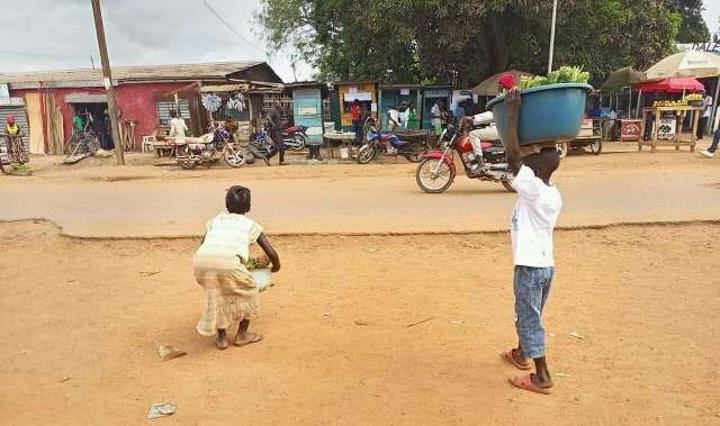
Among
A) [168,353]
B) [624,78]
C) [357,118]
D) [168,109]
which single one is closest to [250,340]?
[168,353]

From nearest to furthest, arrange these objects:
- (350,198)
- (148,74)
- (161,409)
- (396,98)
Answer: (161,409), (350,198), (396,98), (148,74)

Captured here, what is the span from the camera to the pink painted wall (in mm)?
21578

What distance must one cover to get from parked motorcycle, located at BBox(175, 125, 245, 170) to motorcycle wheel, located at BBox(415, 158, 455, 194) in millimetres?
7347

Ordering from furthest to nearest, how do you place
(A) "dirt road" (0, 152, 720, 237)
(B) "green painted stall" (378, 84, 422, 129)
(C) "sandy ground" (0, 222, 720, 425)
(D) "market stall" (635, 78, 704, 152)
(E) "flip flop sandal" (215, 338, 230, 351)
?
(B) "green painted stall" (378, 84, 422, 129), (D) "market stall" (635, 78, 704, 152), (A) "dirt road" (0, 152, 720, 237), (E) "flip flop sandal" (215, 338, 230, 351), (C) "sandy ground" (0, 222, 720, 425)

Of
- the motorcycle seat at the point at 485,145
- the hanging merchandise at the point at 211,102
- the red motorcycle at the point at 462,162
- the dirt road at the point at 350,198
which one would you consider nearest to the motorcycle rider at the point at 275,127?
the dirt road at the point at 350,198

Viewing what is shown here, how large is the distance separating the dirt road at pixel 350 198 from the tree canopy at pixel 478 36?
475 centimetres

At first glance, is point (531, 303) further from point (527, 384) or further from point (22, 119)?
point (22, 119)

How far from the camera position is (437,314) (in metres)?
4.36

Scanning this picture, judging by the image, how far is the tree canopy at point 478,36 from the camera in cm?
1570

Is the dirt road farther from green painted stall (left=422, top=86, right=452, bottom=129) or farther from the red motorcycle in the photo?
green painted stall (left=422, top=86, right=452, bottom=129)

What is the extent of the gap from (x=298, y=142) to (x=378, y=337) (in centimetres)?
1459

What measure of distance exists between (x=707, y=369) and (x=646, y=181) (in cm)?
779

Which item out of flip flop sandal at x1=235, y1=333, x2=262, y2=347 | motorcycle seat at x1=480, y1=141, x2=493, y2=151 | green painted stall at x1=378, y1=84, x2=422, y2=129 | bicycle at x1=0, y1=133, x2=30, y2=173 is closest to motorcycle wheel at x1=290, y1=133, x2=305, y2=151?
green painted stall at x1=378, y1=84, x2=422, y2=129

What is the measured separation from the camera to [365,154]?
49.5 ft
